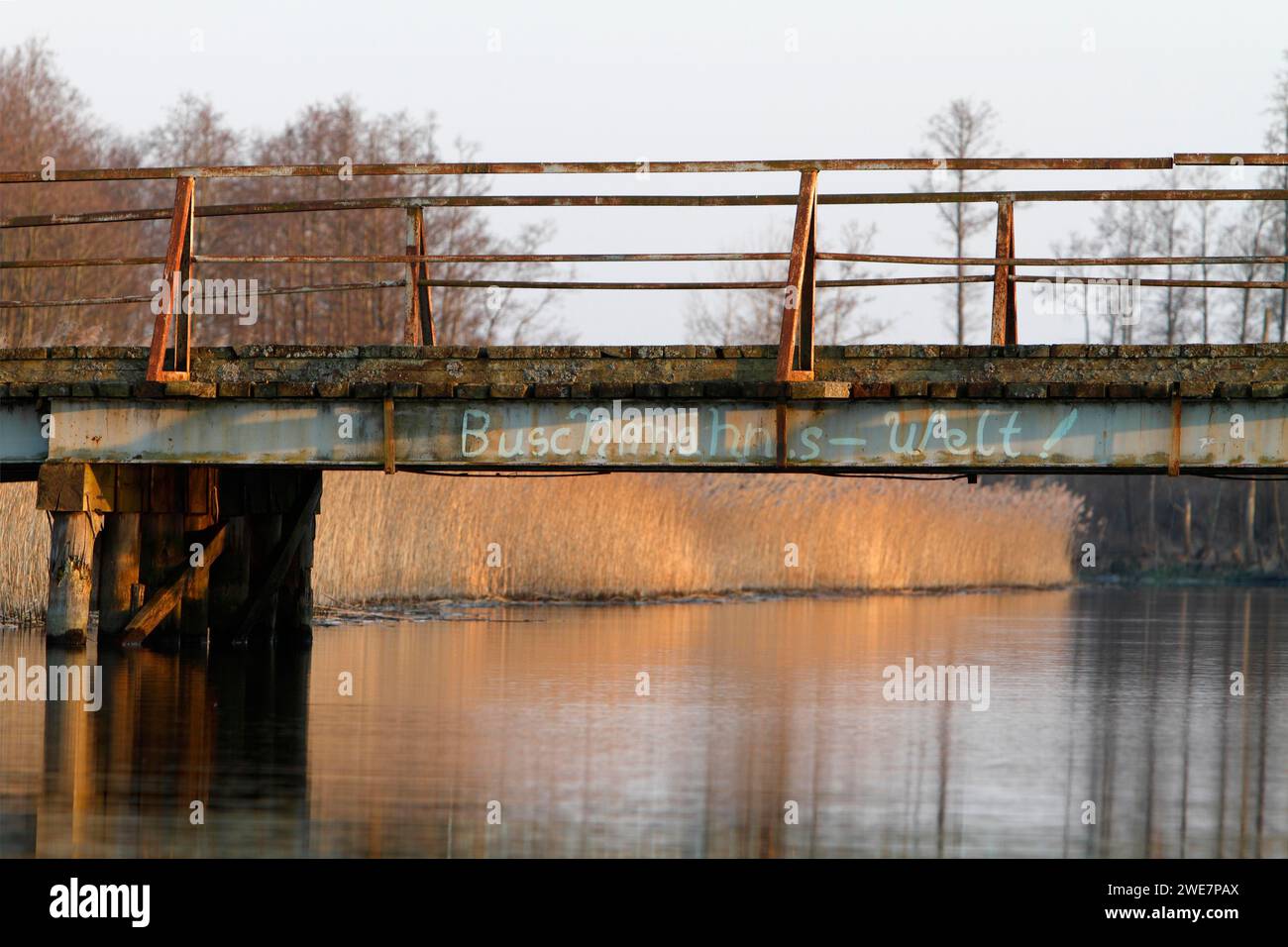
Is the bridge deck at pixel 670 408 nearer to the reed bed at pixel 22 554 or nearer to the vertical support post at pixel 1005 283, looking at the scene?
the vertical support post at pixel 1005 283

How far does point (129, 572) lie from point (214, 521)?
2.75 ft

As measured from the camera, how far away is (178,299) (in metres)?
15.4

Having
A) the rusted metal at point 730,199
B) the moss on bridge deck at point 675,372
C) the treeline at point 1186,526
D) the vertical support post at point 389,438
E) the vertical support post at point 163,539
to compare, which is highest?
the rusted metal at point 730,199

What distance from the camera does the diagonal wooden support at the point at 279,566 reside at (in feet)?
61.2

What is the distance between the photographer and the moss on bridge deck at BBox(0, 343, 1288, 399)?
14.5m

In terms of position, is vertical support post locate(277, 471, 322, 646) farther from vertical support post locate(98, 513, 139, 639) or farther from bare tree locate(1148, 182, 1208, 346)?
bare tree locate(1148, 182, 1208, 346)

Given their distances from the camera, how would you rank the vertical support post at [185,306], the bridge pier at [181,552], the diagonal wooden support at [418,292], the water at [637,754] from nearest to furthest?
the water at [637,754], the vertical support post at [185,306], the diagonal wooden support at [418,292], the bridge pier at [181,552]

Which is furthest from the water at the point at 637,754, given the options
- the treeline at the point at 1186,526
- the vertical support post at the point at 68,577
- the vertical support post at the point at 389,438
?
the treeline at the point at 1186,526

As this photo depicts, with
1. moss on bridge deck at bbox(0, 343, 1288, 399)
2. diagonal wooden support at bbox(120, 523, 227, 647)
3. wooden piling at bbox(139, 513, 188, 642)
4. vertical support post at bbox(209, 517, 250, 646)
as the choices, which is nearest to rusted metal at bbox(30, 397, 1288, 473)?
moss on bridge deck at bbox(0, 343, 1288, 399)

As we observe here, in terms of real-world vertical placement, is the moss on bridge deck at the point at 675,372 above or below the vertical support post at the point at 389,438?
above
